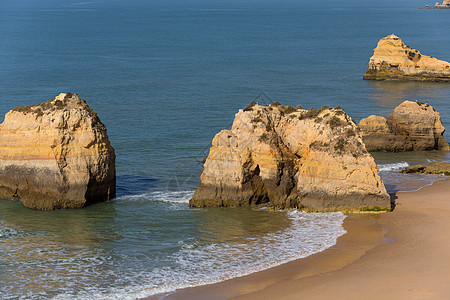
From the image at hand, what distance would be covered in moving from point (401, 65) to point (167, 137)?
164 ft

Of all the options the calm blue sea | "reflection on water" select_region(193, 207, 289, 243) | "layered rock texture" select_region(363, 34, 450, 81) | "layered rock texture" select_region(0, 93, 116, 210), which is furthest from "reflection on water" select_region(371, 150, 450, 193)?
"layered rock texture" select_region(363, 34, 450, 81)

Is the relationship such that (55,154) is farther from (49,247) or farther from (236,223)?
(236,223)

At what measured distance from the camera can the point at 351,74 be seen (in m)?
97.3

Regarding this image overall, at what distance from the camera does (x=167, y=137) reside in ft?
178

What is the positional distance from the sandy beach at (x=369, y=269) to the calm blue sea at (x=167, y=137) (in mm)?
942

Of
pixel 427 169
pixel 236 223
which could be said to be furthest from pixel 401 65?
pixel 236 223

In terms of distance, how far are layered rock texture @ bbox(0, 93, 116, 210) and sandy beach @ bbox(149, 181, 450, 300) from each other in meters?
12.8

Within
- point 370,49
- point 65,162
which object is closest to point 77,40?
point 370,49

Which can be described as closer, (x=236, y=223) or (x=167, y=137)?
(x=236, y=223)

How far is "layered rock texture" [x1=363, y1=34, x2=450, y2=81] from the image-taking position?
91938mm

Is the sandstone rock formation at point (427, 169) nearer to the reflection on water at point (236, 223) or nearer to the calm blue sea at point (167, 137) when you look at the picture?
the calm blue sea at point (167, 137)

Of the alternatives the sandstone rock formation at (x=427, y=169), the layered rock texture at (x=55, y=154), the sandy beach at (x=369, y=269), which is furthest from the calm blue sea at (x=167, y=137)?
the sandstone rock formation at (x=427, y=169)

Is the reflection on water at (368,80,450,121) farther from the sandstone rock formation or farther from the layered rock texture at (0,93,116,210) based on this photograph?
the layered rock texture at (0,93,116,210)

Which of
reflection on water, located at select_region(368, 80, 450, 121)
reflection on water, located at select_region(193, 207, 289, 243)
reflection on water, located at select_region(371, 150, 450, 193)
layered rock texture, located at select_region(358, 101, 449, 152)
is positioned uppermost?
reflection on water, located at select_region(368, 80, 450, 121)
